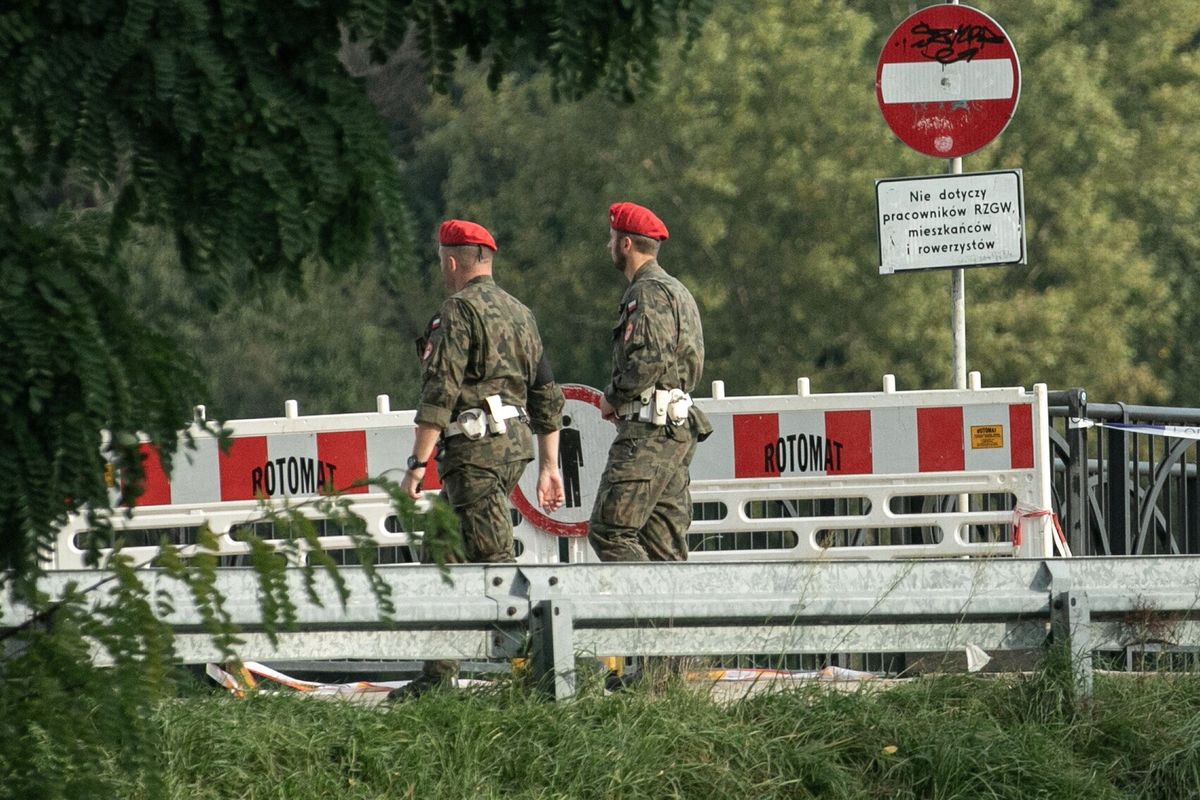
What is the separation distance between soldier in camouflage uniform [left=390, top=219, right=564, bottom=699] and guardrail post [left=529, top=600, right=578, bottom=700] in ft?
7.24

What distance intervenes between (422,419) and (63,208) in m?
4.82

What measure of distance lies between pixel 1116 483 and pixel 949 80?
2.07m

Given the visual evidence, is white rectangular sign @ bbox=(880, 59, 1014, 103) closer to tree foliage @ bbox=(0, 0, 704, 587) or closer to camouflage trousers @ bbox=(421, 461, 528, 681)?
camouflage trousers @ bbox=(421, 461, 528, 681)

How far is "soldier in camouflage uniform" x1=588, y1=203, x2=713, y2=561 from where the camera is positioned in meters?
8.60

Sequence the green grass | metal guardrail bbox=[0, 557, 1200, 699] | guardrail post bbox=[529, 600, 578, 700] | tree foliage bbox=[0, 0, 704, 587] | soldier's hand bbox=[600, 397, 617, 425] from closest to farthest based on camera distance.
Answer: tree foliage bbox=[0, 0, 704, 587] → the green grass → guardrail post bbox=[529, 600, 578, 700] → metal guardrail bbox=[0, 557, 1200, 699] → soldier's hand bbox=[600, 397, 617, 425]

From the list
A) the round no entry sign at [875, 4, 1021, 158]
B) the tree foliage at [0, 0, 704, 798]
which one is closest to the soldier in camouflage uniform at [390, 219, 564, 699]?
the round no entry sign at [875, 4, 1021, 158]

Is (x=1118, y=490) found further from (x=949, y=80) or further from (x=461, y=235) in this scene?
(x=461, y=235)

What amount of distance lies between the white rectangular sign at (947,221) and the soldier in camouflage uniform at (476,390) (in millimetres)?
2336

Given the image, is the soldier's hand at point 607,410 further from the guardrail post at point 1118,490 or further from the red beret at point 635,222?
the guardrail post at point 1118,490

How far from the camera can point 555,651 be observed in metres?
6.04

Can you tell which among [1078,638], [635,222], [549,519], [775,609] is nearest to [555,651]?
[775,609]

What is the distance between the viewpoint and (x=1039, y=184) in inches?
1619

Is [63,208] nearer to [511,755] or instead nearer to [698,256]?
[511,755]

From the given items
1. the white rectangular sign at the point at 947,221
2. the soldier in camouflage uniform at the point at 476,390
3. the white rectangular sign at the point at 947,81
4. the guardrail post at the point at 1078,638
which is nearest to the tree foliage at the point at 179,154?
the guardrail post at the point at 1078,638
